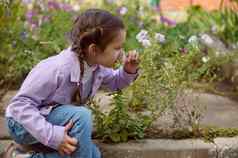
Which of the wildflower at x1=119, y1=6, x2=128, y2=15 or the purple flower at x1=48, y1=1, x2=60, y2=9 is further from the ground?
the purple flower at x1=48, y1=1, x2=60, y2=9

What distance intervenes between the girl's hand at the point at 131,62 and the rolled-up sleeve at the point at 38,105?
412 millimetres

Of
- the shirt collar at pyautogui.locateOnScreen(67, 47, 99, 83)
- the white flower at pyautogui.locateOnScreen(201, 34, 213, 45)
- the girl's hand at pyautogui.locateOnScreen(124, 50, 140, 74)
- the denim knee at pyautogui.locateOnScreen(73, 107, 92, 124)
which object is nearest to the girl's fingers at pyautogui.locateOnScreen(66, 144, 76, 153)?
the denim knee at pyautogui.locateOnScreen(73, 107, 92, 124)

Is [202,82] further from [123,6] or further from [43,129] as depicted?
[43,129]

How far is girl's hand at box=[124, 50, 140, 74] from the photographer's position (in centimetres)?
375

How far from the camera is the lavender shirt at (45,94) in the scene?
3.45m

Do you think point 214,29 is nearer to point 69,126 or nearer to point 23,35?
point 23,35

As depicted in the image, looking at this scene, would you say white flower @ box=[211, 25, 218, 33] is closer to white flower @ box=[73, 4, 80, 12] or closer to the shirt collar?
white flower @ box=[73, 4, 80, 12]

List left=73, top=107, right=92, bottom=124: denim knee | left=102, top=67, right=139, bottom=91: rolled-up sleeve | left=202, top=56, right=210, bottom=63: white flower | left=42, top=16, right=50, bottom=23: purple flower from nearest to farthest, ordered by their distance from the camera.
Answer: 1. left=73, top=107, right=92, bottom=124: denim knee
2. left=102, top=67, right=139, bottom=91: rolled-up sleeve
3. left=202, top=56, right=210, bottom=63: white flower
4. left=42, top=16, right=50, bottom=23: purple flower

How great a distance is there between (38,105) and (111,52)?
443mm

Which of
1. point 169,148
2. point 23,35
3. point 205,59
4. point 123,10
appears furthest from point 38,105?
point 123,10

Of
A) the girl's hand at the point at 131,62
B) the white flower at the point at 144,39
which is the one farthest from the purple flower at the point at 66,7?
the girl's hand at the point at 131,62

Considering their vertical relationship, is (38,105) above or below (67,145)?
above

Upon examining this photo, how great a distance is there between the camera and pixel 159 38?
15.3 feet

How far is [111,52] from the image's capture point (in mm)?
3635
